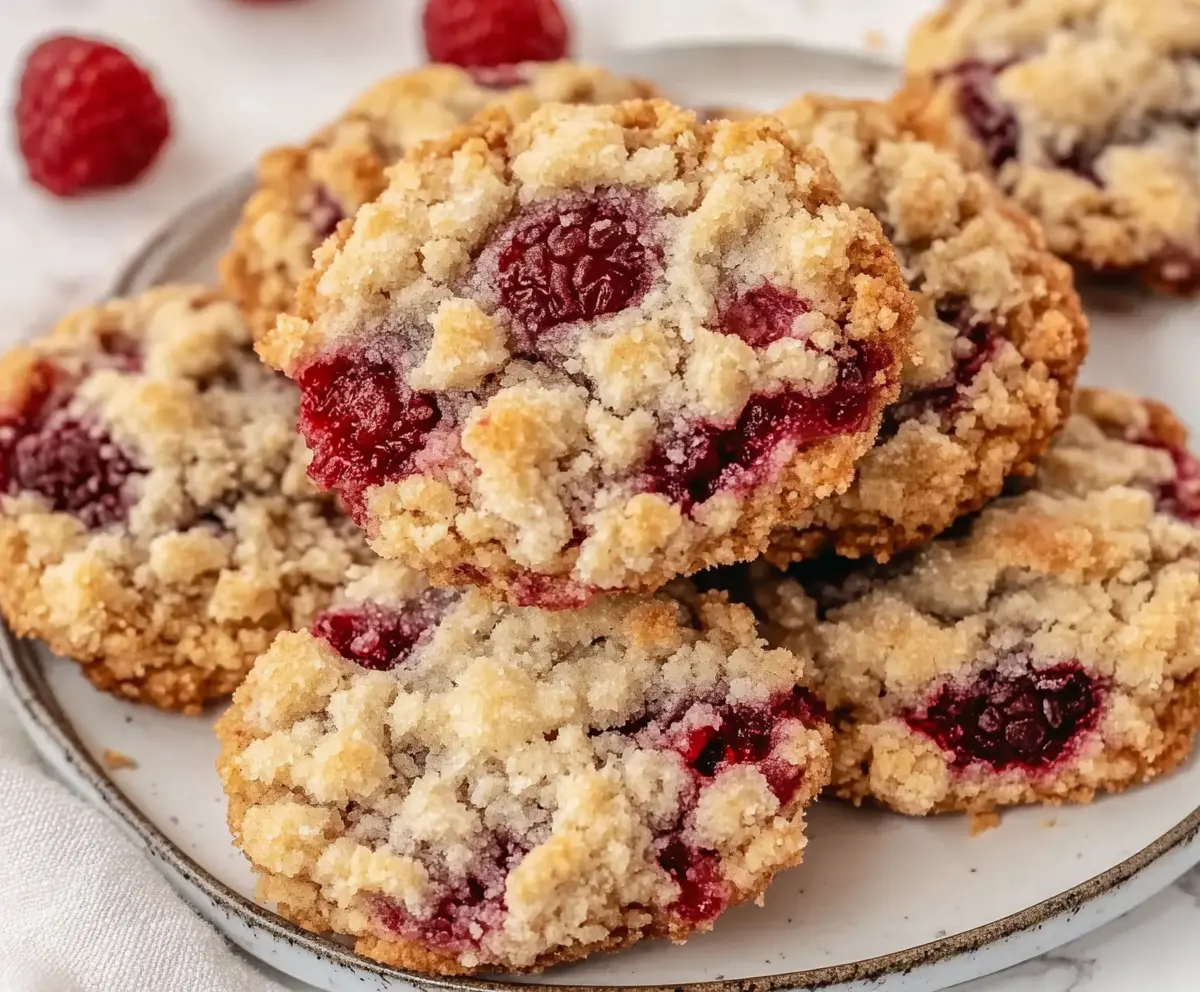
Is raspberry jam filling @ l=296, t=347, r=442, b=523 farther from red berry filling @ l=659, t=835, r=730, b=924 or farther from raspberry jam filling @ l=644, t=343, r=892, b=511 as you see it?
red berry filling @ l=659, t=835, r=730, b=924

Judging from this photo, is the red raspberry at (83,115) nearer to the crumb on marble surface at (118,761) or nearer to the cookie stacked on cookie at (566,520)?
the cookie stacked on cookie at (566,520)

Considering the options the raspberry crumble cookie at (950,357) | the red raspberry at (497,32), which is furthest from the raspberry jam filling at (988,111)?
the red raspberry at (497,32)

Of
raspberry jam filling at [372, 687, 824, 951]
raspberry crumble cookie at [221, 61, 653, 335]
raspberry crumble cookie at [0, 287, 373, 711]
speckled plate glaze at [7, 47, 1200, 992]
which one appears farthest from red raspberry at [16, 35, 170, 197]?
raspberry jam filling at [372, 687, 824, 951]

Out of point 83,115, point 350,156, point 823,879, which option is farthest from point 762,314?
point 83,115

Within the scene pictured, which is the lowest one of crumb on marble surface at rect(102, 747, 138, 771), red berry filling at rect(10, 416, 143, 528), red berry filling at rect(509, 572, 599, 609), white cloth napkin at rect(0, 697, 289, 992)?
white cloth napkin at rect(0, 697, 289, 992)

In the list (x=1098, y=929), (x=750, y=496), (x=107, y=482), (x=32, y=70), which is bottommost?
(x=1098, y=929)

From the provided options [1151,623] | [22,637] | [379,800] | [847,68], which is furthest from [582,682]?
[847,68]

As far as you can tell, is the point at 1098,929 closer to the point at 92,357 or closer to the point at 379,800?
the point at 379,800

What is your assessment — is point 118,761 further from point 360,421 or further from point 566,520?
point 566,520
